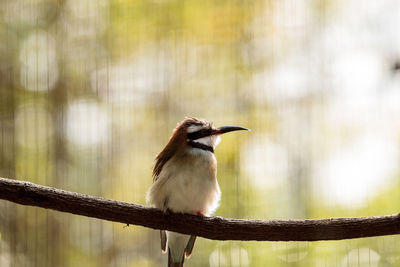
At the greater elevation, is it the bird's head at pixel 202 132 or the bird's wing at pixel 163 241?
the bird's head at pixel 202 132

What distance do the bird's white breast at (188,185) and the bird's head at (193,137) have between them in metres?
0.07

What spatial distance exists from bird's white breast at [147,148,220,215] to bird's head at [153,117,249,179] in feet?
0.23

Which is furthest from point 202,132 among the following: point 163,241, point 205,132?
point 163,241

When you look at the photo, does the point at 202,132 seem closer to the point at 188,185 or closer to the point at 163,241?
the point at 188,185

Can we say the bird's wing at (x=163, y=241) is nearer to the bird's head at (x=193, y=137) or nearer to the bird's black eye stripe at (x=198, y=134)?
the bird's head at (x=193, y=137)

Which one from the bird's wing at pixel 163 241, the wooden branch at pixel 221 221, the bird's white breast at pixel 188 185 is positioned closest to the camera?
the wooden branch at pixel 221 221

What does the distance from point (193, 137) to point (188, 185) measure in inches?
10.2

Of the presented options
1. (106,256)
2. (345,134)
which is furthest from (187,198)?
(345,134)

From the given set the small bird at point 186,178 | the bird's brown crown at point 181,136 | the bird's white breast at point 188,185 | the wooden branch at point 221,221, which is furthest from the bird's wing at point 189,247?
the wooden branch at point 221,221

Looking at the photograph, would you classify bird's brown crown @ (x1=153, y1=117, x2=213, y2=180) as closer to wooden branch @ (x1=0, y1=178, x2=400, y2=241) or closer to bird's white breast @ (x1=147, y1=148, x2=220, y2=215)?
bird's white breast @ (x1=147, y1=148, x2=220, y2=215)

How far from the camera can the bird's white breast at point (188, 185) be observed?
1.94 m

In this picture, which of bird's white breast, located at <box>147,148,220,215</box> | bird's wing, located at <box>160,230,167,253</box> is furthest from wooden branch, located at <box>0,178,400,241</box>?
bird's wing, located at <box>160,230,167,253</box>

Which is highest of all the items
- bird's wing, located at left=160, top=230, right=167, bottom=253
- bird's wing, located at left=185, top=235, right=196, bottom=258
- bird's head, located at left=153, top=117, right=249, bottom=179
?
bird's head, located at left=153, top=117, right=249, bottom=179

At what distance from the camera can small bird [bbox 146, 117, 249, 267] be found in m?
1.95
